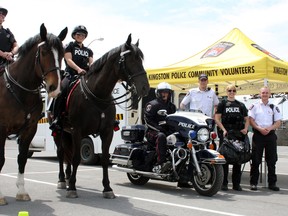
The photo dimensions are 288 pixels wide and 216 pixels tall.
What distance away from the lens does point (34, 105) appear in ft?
21.7

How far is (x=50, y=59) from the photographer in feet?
20.2

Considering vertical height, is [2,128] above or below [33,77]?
below

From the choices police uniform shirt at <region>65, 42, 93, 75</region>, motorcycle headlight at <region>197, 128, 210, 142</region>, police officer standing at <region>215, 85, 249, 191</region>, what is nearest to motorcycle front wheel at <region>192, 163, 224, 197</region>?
motorcycle headlight at <region>197, 128, 210, 142</region>

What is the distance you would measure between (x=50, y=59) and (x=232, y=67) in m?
5.71

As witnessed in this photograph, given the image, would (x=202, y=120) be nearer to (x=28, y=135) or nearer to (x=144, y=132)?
(x=144, y=132)

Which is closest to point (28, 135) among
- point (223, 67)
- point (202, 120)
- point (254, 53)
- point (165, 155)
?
point (165, 155)

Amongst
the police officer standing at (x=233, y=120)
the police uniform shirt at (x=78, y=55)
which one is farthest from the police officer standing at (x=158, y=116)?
the police uniform shirt at (x=78, y=55)

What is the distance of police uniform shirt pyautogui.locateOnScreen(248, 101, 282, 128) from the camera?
28.3 feet

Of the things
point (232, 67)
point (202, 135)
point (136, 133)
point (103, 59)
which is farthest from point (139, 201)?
point (232, 67)

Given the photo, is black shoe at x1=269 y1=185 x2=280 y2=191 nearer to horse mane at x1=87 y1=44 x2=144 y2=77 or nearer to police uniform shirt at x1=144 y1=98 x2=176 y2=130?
police uniform shirt at x1=144 y1=98 x2=176 y2=130

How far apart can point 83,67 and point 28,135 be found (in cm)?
191

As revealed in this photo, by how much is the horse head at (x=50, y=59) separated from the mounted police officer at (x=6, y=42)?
999 millimetres

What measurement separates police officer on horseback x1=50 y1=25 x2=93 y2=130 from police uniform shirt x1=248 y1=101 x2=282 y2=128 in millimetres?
3483

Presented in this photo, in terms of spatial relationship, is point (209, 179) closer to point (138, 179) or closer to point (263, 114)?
point (138, 179)
